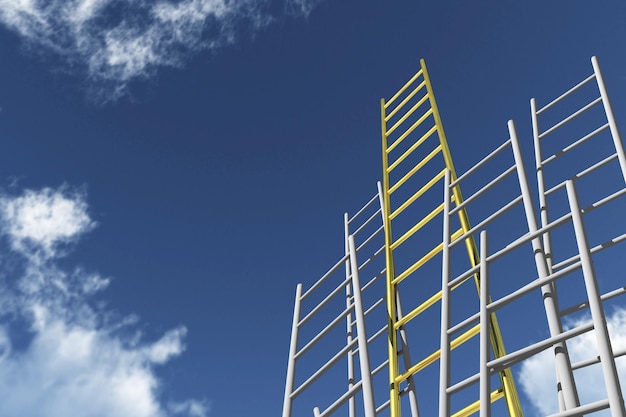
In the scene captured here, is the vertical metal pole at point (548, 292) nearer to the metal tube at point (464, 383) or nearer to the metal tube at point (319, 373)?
the metal tube at point (464, 383)

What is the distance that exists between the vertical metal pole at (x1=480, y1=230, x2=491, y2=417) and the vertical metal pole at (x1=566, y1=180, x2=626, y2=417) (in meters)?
0.52

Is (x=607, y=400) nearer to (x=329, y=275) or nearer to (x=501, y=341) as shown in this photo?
(x=501, y=341)

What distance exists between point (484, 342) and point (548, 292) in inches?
17.8

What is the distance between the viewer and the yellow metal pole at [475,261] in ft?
10.6

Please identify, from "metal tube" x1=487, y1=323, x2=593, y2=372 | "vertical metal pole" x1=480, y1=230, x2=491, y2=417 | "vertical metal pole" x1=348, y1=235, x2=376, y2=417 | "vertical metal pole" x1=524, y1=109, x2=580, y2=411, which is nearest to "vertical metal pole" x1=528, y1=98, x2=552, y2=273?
"vertical metal pole" x1=524, y1=109, x2=580, y2=411

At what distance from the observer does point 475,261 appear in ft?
12.6

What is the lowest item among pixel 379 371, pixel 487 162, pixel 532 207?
pixel 379 371

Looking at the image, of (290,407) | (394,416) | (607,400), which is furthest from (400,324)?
(607,400)

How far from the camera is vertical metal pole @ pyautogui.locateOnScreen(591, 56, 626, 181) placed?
3.47 m

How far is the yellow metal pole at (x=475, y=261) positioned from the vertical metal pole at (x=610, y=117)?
1.00m

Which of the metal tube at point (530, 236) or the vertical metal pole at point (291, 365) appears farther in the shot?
the vertical metal pole at point (291, 365)

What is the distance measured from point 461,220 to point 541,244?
1007mm

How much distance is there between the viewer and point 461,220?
4066 millimetres

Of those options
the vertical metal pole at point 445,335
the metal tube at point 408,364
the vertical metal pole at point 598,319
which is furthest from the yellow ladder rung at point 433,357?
the vertical metal pole at point 598,319
